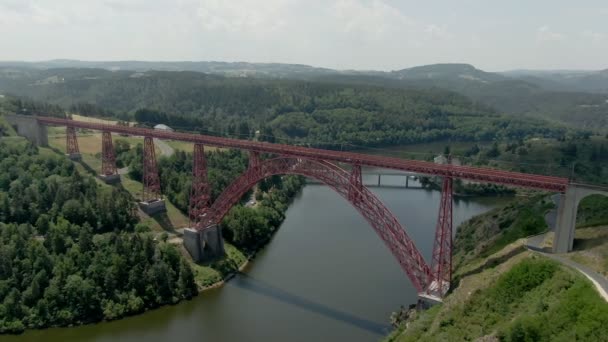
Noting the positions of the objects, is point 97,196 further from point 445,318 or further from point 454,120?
point 454,120

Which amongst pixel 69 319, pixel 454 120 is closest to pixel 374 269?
pixel 69 319

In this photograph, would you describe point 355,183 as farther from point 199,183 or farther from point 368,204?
point 199,183

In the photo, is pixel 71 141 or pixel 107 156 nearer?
pixel 107 156

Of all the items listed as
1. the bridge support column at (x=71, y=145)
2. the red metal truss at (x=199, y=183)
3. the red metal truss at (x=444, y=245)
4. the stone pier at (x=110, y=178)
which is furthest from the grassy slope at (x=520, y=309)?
the bridge support column at (x=71, y=145)

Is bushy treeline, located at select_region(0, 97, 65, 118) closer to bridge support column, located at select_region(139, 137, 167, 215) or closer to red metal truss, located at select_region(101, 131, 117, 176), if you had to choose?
red metal truss, located at select_region(101, 131, 117, 176)

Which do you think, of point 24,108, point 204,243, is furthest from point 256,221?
point 24,108

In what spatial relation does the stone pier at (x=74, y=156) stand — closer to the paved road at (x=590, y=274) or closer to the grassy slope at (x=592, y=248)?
the paved road at (x=590, y=274)
